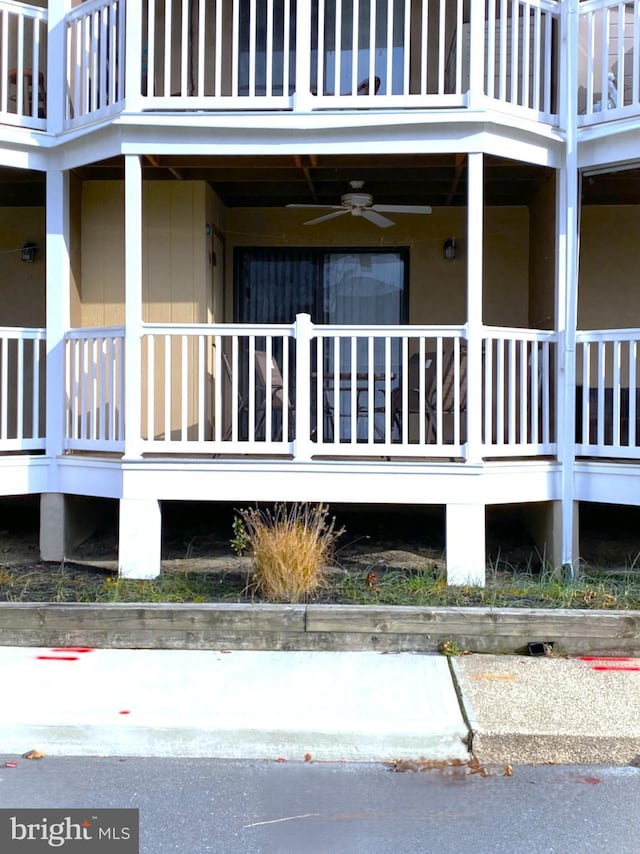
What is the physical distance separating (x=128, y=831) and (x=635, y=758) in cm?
240

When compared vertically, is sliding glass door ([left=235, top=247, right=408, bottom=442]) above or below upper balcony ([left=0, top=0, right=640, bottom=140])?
below

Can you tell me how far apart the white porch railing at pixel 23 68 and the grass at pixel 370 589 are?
4.04 metres

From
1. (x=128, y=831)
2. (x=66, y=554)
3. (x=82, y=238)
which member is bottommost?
(x=128, y=831)

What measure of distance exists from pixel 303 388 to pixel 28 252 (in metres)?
4.43

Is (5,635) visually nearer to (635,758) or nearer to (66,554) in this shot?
(66,554)

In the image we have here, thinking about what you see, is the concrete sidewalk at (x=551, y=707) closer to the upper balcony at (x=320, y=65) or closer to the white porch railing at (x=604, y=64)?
the upper balcony at (x=320, y=65)

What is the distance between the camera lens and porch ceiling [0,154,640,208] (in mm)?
7043

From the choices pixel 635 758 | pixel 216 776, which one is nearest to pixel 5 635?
pixel 216 776

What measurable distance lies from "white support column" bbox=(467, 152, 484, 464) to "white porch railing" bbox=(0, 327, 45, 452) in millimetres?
3672

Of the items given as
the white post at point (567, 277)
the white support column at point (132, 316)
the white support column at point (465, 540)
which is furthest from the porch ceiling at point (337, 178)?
the white support column at point (465, 540)

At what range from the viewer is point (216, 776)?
12.5 ft

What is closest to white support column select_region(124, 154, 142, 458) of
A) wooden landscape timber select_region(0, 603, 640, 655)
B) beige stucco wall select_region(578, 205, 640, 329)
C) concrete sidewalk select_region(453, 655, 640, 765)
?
wooden landscape timber select_region(0, 603, 640, 655)

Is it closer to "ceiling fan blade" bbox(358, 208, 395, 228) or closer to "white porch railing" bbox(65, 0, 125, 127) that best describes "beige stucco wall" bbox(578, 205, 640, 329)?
"ceiling fan blade" bbox(358, 208, 395, 228)

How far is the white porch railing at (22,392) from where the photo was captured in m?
6.91
